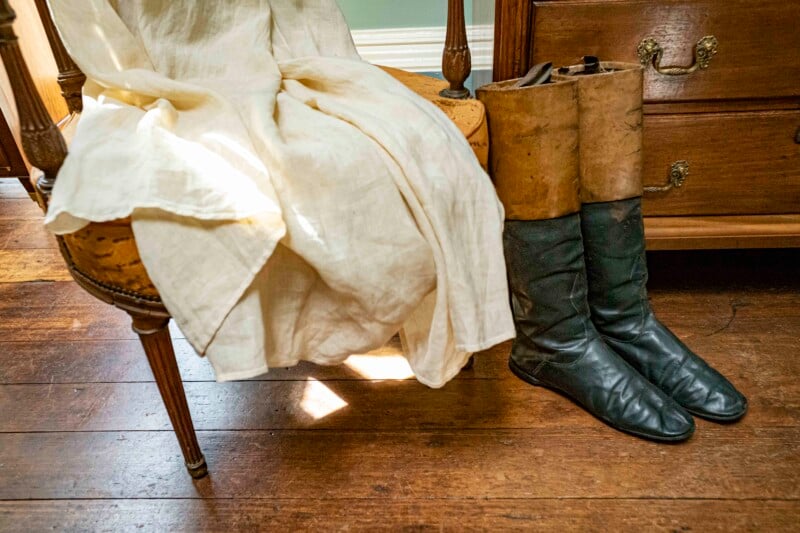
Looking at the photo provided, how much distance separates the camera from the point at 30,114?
1.85 feet

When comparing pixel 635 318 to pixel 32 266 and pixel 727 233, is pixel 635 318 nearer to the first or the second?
pixel 727 233

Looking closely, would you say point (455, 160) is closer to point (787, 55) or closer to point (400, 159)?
point (400, 159)

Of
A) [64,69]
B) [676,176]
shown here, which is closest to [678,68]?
[676,176]

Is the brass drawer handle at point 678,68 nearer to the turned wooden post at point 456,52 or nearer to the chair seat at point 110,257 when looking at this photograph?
the turned wooden post at point 456,52

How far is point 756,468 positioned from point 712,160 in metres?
0.50

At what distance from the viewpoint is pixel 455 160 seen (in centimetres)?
67

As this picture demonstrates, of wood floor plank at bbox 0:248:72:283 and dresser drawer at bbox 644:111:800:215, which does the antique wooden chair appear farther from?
wood floor plank at bbox 0:248:72:283

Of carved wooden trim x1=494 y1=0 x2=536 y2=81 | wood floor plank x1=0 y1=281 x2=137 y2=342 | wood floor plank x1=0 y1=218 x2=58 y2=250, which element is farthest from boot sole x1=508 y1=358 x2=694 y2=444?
wood floor plank x1=0 y1=218 x2=58 y2=250

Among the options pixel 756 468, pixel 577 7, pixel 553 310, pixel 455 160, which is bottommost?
pixel 756 468

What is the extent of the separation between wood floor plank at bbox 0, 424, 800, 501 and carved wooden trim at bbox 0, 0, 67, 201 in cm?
43

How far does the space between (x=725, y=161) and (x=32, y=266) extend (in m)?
1.45

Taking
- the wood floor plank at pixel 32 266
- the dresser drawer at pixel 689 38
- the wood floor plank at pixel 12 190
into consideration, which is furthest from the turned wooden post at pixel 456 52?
the wood floor plank at pixel 12 190

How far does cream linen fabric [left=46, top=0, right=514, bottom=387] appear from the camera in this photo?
1.87 ft

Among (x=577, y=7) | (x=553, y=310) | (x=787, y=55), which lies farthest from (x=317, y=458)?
(x=787, y=55)
